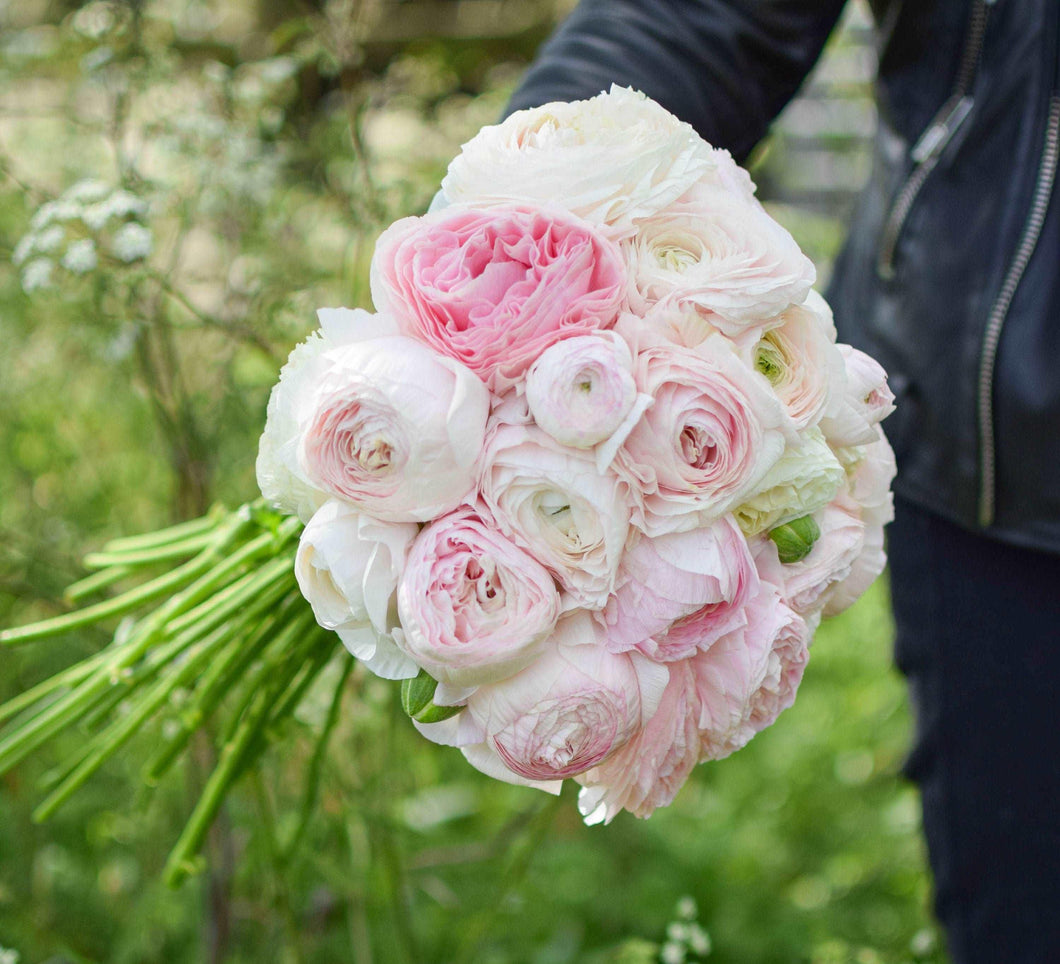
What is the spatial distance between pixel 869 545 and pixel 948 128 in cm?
52

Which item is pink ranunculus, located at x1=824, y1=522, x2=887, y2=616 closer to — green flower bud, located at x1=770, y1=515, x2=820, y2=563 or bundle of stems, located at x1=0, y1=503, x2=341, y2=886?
green flower bud, located at x1=770, y1=515, x2=820, y2=563

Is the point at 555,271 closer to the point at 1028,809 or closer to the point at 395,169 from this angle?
the point at 1028,809

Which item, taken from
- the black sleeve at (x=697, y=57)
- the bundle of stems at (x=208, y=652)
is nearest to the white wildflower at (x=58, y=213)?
the bundle of stems at (x=208, y=652)

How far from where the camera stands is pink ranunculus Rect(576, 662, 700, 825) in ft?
1.92

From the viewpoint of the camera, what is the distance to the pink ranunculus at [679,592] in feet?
1.75

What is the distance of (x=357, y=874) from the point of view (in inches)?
54.2

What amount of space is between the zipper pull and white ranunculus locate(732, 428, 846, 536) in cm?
54

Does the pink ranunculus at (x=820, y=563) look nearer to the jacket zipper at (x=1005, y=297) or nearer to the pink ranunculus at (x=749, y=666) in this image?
the pink ranunculus at (x=749, y=666)

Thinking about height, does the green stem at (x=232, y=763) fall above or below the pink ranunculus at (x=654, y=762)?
below

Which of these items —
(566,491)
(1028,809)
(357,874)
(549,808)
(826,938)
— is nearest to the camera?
(566,491)

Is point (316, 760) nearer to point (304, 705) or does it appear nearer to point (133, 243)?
point (304, 705)

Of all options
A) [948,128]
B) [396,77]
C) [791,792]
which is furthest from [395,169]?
[791,792]

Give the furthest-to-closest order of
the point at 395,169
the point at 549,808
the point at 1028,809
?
the point at 395,169 → the point at 549,808 → the point at 1028,809

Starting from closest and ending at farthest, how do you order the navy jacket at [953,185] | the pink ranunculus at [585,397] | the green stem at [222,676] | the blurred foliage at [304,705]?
the pink ranunculus at [585,397] → the green stem at [222,676] → the navy jacket at [953,185] → the blurred foliage at [304,705]
